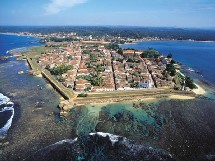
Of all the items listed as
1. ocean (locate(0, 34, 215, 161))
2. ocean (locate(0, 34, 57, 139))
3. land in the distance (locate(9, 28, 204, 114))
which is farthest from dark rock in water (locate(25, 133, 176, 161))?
land in the distance (locate(9, 28, 204, 114))

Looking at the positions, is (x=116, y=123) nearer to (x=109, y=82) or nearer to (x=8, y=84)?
(x=109, y=82)

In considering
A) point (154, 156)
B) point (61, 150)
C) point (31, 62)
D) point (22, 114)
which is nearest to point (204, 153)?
point (154, 156)

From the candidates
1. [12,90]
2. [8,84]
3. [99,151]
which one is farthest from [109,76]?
[99,151]

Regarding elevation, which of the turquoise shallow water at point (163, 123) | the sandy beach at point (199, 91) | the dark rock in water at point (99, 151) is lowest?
the dark rock in water at point (99, 151)

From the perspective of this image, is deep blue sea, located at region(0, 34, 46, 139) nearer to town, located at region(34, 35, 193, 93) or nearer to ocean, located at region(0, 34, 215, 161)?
ocean, located at region(0, 34, 215, 161)

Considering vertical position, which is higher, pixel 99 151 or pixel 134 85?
pixel 134 85

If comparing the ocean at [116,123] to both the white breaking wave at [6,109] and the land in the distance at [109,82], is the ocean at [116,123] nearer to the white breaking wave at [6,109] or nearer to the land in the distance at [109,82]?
the white breaking wave at [6,109]

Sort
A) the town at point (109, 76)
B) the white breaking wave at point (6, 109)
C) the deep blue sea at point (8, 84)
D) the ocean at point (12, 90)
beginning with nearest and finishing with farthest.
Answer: the white breaking wave at point (6, 109)
the deep blue sea at point (8, 84)
the ocean at point (12, 90)
the town at point (109, 76)

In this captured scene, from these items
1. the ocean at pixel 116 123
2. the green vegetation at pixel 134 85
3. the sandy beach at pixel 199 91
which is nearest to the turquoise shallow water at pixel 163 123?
the ocean at pixel 116 123

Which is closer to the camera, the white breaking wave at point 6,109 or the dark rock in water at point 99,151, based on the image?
the dark rock in water at point 99,151

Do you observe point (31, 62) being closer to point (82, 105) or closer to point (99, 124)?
point (82, 105)
